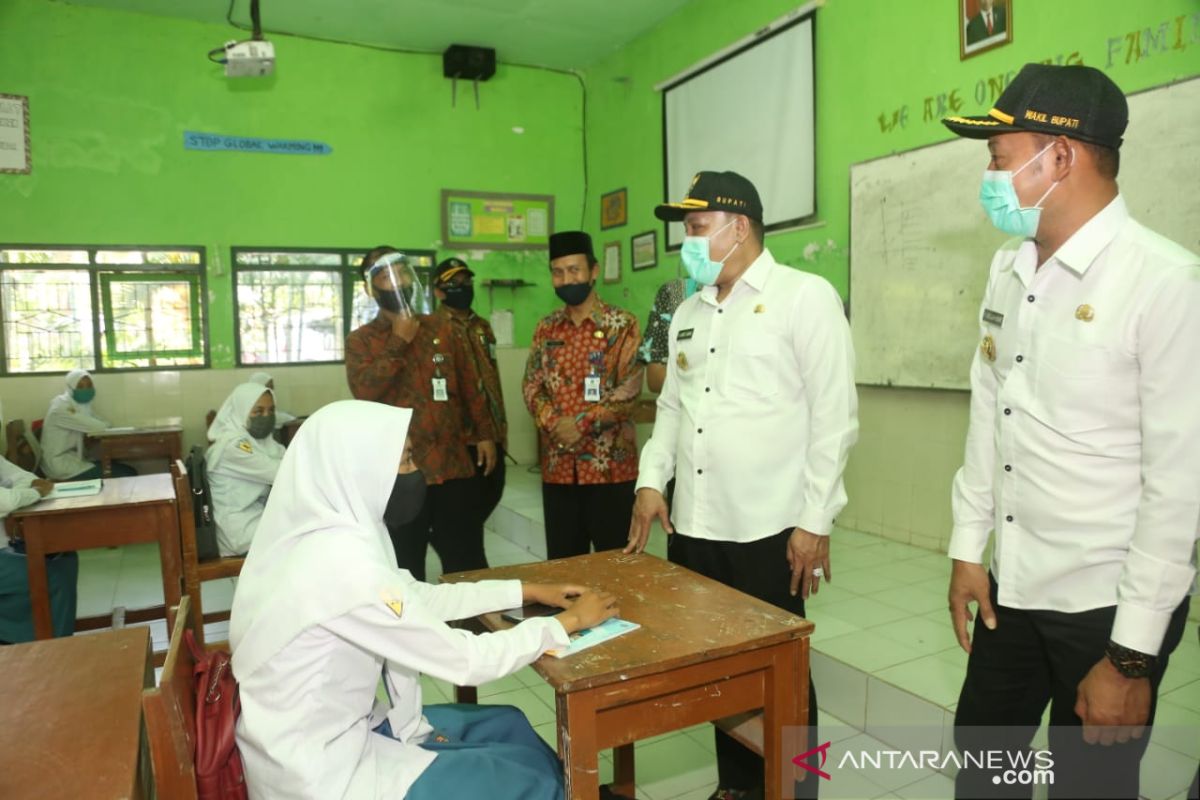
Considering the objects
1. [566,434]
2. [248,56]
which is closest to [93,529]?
[566,434]

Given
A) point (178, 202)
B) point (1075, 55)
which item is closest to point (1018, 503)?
point (1075, 55)

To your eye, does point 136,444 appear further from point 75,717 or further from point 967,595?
point 967,595

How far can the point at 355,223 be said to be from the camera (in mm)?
6105

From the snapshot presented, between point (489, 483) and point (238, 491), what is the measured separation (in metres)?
1.01

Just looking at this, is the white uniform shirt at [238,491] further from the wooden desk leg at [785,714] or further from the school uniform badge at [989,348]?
the school uniform badge at [989,348]

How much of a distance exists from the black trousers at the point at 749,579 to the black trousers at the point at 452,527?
133 cm

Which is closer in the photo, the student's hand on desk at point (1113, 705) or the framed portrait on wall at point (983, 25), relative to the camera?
the student's hand on desk at point (1113, 705)

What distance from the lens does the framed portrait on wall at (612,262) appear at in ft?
21.0

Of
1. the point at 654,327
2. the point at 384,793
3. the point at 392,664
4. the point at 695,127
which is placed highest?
the point at 695,127

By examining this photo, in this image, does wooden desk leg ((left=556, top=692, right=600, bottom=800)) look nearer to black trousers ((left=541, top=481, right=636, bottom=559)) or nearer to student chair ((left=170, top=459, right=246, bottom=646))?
black trousers ((left=541, top=481, right=636, bottom=559))

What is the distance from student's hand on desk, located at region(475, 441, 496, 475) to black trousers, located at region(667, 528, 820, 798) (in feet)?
4.75

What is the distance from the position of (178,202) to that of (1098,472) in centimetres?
597

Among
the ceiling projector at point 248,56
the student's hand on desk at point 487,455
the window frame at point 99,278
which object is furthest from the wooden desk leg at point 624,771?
the window frame at point 99,278

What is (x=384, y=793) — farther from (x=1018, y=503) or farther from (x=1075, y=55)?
(x=1075, y=55)
